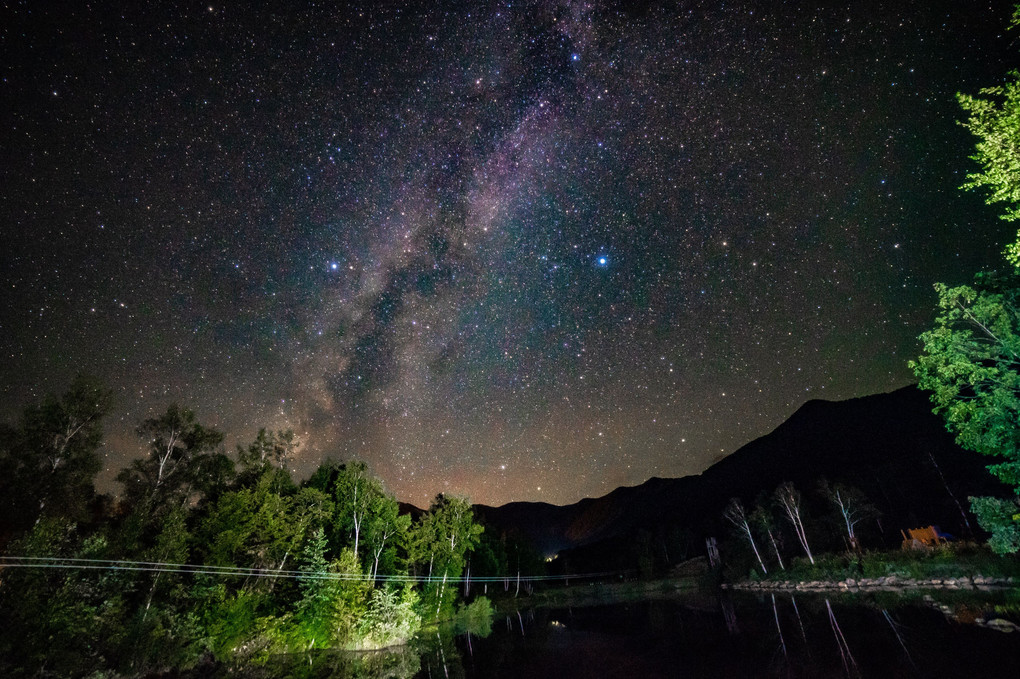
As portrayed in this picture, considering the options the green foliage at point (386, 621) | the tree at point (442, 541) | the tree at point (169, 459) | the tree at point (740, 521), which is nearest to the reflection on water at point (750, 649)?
the green foliage at point (386, 621)

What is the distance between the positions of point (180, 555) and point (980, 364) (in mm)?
33338

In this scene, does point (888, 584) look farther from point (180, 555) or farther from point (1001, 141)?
point (180, 555)

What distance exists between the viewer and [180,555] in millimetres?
18234

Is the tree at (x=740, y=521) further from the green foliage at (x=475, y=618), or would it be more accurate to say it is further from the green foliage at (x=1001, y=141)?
the green foliage at (x=1001, y=141)

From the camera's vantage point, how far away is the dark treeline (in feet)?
43.4

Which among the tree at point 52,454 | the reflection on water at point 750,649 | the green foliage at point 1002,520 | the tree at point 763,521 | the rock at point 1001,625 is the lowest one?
the reflection on water at point 750,649

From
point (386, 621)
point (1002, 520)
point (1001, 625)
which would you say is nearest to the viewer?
point (1001, 625)

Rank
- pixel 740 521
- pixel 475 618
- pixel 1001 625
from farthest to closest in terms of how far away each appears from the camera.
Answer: pixel 740 521, pixel 475 618, pixel 1001 625

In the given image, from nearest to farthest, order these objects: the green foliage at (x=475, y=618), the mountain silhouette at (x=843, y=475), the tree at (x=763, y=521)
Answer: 1. the green foliage at (x=475, y=618)
2. the tree at (x=763, y=521)
3. the mountain silhouette at (x=843, y=475)

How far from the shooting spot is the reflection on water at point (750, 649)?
12188mm

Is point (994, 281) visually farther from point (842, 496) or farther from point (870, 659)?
point (842, 496)

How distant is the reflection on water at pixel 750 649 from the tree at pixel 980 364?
6363mm

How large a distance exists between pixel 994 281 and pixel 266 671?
3340cm

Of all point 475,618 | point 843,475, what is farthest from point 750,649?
point 843,475
